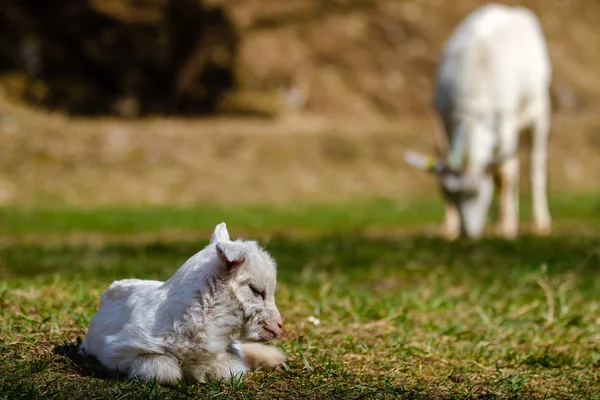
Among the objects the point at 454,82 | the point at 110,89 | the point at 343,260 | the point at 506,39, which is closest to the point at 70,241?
the point at 343,260

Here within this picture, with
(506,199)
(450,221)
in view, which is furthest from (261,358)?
(506,199)

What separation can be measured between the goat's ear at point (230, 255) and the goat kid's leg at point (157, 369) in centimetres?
37

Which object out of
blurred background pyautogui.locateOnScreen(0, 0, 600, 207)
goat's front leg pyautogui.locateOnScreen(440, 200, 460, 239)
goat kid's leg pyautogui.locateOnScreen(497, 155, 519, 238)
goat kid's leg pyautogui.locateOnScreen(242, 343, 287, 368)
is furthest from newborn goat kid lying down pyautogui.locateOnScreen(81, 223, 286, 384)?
blurred background pyautogui.locateOnScreen(0, 0, 600, 207)

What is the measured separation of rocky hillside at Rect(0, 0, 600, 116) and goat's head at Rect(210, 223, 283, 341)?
15739 millimetres

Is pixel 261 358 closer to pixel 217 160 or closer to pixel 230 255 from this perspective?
pixel 230 255

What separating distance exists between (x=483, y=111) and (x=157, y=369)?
7.18 metres

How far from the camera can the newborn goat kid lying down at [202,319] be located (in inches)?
116

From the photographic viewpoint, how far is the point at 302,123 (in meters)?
19.4

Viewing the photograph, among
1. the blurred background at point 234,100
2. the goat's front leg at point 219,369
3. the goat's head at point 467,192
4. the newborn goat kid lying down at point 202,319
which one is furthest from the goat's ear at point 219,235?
the blurred background at point 234,100

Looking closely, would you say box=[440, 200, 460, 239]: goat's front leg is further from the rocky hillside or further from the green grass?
the rocky hillside

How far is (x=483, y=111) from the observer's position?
953 cm

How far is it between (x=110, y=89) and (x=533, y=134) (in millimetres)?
10816

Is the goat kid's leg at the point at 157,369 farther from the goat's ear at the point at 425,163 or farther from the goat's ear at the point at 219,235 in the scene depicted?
the goat's ear at the point at 425,163

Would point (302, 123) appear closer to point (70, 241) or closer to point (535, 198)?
point (535, 198)
